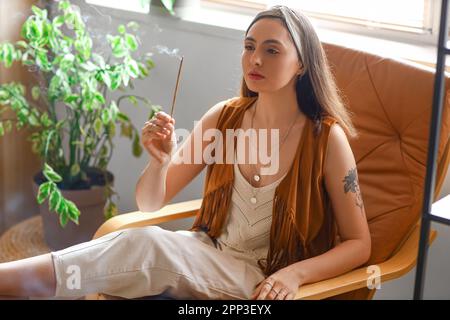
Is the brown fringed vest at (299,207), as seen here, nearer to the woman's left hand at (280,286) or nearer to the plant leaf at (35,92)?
the woman's left hand at (280,286)

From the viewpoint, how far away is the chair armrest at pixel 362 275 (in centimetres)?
144

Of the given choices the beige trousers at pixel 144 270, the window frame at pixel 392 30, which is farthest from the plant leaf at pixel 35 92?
the beige trousers at pixel 144 270

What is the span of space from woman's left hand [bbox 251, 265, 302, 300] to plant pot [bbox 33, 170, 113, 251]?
1.07m

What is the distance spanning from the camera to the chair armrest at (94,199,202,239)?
64.6 inches

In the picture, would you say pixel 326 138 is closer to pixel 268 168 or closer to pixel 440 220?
pixel 268 168

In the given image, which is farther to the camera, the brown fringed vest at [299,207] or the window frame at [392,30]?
the window frame at [392,30]

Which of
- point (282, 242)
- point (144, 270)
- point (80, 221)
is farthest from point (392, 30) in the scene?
point (80, 221)

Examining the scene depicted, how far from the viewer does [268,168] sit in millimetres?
1590

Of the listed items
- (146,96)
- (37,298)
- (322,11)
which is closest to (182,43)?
(146,96)

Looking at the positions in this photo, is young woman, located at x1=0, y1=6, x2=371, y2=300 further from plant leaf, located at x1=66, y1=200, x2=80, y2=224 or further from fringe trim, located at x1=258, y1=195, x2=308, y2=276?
plant leaf, located at x1=66, y1=200, x2=80, y2=224

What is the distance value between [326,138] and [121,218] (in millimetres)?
490

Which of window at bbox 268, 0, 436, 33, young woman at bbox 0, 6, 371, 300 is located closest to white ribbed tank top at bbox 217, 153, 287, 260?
young woman at bbox 0, 6, 371, 300

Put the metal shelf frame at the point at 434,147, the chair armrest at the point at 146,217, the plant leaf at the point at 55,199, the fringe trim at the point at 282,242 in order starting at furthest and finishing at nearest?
the plant leaf at the point at 55,199 → the chair armrest at the point at 146,217 → the fringe trim at the point at 282,242 → the metal shelf frame at the point at 434,147

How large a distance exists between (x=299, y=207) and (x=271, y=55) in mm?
312
